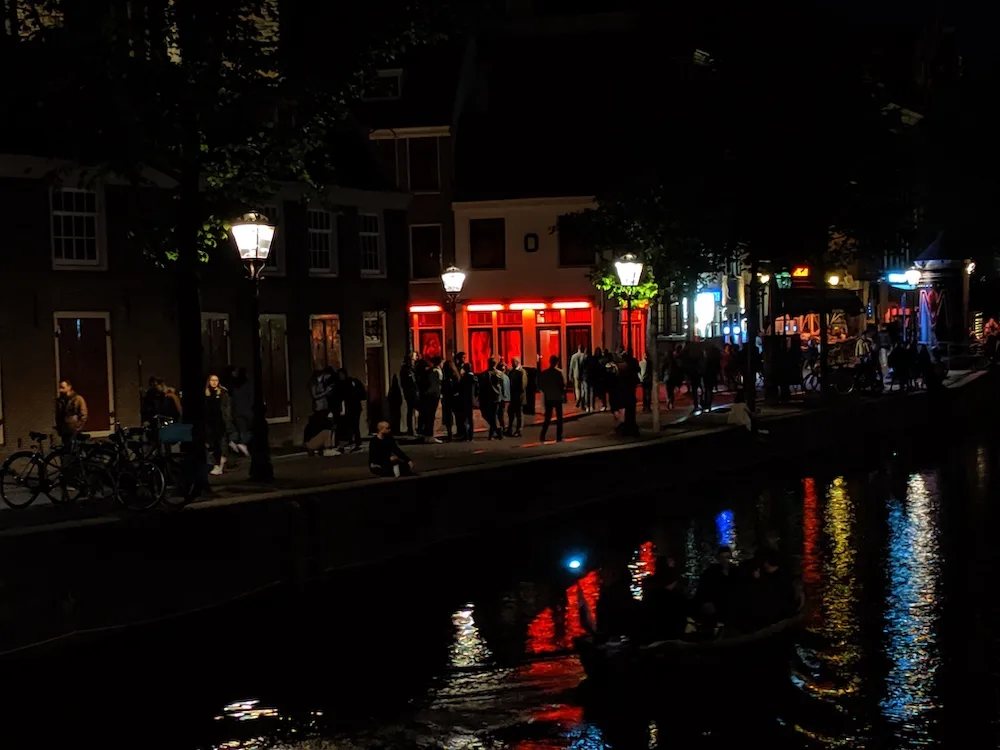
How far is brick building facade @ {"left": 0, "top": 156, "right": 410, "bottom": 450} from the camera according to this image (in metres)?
28.7

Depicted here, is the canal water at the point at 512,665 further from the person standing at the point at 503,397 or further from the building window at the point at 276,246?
the building window at the point at 276,246

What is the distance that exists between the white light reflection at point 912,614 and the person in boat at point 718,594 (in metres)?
1.78

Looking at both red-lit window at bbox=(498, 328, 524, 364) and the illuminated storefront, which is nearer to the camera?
the illuminated storefront

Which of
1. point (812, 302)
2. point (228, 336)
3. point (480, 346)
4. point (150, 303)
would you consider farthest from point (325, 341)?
point (480, 346)

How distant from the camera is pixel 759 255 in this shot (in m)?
43.6

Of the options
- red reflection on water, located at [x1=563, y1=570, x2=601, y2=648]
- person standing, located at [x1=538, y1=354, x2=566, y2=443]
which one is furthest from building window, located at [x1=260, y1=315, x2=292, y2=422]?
red reflection on water, located at [x1=563, y1=570, x2=601, y2=648]

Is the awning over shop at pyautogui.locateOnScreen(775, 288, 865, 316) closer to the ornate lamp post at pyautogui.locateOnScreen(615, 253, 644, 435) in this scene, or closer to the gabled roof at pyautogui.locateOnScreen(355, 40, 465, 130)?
the ornate lamp post at pyautogui.locateOnScreen(615, 253, 644, 435)

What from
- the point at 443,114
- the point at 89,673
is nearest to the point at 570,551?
the point at 89,673

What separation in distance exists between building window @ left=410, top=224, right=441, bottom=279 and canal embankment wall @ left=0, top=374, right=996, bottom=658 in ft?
82.4

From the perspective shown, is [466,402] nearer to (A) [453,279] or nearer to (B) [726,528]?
(A) [453,279]

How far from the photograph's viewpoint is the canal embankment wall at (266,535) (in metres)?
16.8

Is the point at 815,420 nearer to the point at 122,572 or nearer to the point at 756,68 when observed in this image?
the point at 756,68

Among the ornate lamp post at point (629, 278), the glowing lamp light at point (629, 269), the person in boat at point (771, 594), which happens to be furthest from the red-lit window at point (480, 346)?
the person in boat at point (771, 594)

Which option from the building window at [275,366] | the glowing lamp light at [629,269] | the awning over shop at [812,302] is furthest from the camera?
the awning over shop at [812,302]
